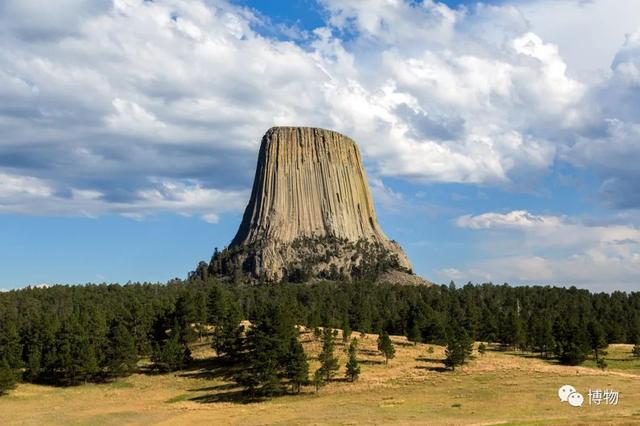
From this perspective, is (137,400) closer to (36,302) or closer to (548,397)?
(548,397)

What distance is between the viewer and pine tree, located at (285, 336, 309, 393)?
75.2 metres

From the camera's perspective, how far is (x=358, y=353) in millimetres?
90875

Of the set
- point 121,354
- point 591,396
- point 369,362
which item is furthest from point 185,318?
point 591,396

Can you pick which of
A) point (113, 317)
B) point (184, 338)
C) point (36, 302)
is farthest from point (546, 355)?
point (36, 302)

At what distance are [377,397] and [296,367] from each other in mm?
10853

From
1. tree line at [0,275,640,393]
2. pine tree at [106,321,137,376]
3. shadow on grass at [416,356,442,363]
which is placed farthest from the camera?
pine tree at [106,321,137,376]

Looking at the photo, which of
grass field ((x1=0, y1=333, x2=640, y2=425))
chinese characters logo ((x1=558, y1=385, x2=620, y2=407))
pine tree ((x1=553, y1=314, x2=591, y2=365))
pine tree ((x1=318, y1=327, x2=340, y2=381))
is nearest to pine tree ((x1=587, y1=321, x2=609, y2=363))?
pine tree ((x1=553, y1=314, x2=591, y2=365))

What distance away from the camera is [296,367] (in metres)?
75.3

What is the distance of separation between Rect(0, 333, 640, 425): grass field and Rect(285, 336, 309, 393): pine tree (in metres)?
1.76

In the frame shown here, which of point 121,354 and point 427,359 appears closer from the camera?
point 427,359

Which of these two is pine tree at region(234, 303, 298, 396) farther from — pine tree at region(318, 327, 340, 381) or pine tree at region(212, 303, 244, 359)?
Result: pine tree at region(212, 303, 244, 359)

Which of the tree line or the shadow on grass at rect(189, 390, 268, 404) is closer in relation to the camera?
the shadow on grass at rect(189, 390, 268, 404)

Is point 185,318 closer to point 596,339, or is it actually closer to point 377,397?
point 377,397

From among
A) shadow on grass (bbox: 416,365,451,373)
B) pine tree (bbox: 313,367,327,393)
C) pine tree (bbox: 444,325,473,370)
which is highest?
pine tree (bbox: 444,325,473,370)
